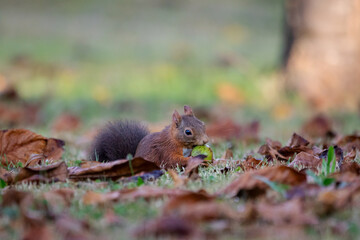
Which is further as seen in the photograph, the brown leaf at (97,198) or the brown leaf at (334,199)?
the brown leaf at (97,198)

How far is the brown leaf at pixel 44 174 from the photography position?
307 centimetres

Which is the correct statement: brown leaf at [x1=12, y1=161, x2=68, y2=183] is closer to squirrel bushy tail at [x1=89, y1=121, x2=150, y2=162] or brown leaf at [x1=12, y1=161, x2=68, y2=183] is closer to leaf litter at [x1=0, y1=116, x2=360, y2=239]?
leaf litter at [x1=0, y1=116, x2=360, y2=239]

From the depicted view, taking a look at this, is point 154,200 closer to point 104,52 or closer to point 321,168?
point 321,168

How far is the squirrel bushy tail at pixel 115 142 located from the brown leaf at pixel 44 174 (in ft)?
3.13

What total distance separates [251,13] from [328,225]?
15.6 meters

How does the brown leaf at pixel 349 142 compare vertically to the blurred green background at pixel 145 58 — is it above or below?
below

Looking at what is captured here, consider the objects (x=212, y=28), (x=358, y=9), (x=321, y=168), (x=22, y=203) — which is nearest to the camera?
(x=22, y=203)

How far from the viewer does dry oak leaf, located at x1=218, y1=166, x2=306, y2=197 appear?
8.63ft

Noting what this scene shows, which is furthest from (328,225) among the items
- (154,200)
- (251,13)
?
(251,13)

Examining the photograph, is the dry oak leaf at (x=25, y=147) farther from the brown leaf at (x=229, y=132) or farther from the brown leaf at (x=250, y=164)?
the brown leaf at (x=229, y=132)

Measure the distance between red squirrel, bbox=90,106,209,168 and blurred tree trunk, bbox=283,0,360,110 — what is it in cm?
457

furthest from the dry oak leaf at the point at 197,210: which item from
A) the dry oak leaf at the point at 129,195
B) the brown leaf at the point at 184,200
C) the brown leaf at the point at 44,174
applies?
the brown leaf at the point at 44,174

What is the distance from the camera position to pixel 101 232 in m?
2.25

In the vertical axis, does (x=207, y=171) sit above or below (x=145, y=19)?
below
